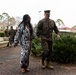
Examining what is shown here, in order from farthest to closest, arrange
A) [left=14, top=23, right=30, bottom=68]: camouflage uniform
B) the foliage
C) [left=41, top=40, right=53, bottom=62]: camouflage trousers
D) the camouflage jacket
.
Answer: the foliage < the camouflage jacket < [left=41, top=40, right=53, bottom=62]: camouflage trousers < [left=14, top=23, right=30, bottom=68]: camouflage uniform

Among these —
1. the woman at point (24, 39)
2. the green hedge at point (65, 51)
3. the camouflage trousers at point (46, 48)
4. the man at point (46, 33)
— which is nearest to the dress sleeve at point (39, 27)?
the man at point (46, 33)

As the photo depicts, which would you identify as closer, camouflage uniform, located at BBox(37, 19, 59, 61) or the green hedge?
camouflage uniform, located at BBox(37, 19, 59, 61)

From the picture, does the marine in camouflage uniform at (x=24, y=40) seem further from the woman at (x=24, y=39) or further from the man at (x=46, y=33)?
the man at (x=46, y=33)

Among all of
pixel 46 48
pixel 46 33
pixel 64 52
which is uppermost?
pixel 46 33

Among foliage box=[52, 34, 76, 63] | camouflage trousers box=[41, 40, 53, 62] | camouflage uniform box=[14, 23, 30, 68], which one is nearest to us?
camouflage uniform box=[14, 23, 30, 68]

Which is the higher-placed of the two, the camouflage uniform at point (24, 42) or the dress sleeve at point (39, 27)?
the dress sleeve at point (39, 27)

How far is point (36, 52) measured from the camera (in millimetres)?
11742

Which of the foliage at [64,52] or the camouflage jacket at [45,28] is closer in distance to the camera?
the camouflage jacket at [45,28]

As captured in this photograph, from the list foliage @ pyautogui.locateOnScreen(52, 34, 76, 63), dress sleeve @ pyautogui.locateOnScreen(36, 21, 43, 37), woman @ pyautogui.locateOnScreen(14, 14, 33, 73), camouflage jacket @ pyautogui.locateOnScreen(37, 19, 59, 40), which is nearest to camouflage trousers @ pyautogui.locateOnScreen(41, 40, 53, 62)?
camouflage jacket @ pyautogui.locateOnScreen(37, 19, 59, 40)

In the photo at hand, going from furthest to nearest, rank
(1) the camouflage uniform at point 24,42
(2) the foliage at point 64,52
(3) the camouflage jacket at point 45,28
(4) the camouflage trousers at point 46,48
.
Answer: (2) the foliage at point 64,52
(3) the camouflage jacket at point 45,28
(4) the camouflage trousers at point 46,48
(1) the camouflage uniform at point 24,42

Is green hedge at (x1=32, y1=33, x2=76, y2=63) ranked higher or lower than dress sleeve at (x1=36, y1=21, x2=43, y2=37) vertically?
lower

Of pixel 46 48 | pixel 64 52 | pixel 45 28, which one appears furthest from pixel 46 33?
pixel 64 52

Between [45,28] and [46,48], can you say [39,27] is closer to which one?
[45,28]

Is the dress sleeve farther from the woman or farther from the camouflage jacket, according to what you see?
the woman
